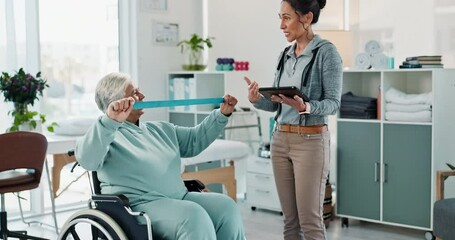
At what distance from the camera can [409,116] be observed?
406cm

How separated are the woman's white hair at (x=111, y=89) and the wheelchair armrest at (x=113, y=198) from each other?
407mm

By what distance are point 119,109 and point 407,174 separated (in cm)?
243

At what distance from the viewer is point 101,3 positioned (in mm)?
5438

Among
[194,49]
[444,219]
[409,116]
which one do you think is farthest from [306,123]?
[194,49]

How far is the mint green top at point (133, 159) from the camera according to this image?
2.38 m

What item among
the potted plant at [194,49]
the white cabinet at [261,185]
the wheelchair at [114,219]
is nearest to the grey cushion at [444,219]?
the wheelchair at [114,219]

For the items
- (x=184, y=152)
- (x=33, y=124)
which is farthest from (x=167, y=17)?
(x=184, y=152)

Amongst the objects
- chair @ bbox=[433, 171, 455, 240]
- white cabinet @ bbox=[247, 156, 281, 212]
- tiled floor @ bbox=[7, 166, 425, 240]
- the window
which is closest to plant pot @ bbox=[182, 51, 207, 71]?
the window

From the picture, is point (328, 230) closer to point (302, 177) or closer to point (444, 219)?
point (444, 219)

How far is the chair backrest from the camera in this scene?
143 inches

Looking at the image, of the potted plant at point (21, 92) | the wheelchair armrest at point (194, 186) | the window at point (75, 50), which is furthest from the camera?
the window at point (75, 50)

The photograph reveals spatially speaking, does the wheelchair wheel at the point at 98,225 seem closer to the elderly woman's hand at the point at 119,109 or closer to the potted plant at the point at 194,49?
the elderly woman's hand at the point at 119,109

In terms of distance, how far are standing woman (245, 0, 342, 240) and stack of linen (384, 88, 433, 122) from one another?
4.93ft

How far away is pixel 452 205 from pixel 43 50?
11.1ft
